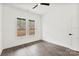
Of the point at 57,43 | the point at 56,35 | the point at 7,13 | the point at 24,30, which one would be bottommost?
the point at 57,43

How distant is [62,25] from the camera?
130 inches

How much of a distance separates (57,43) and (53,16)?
47.4 inches

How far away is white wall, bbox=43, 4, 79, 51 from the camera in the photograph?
2.79 meters

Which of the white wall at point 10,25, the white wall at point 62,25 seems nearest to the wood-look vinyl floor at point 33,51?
the white wall at point 10,25

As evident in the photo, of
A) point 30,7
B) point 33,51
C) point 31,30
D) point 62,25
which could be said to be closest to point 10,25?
point 31,30

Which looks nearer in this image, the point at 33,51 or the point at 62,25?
the point at 33,51

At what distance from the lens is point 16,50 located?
7.54 feet

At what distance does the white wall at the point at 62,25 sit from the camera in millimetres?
2786

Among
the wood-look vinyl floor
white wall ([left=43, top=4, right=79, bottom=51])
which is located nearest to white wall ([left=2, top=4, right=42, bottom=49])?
the wood-look vinyl floor

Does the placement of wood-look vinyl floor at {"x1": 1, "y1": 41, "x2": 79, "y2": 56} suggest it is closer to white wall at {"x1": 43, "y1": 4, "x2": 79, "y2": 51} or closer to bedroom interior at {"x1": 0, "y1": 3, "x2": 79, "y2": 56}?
bedroom interior at {"x1": 0, "y1": 3, "x2": 79, "y2": 56}

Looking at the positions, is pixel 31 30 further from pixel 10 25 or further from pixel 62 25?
pixel 62 25

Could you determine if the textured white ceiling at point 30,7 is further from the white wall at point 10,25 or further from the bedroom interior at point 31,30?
the white wall at point 10,25

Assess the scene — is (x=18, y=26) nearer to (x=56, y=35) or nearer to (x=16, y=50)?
(x=16, y=50)

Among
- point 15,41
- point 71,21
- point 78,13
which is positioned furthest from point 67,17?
point 15,41
